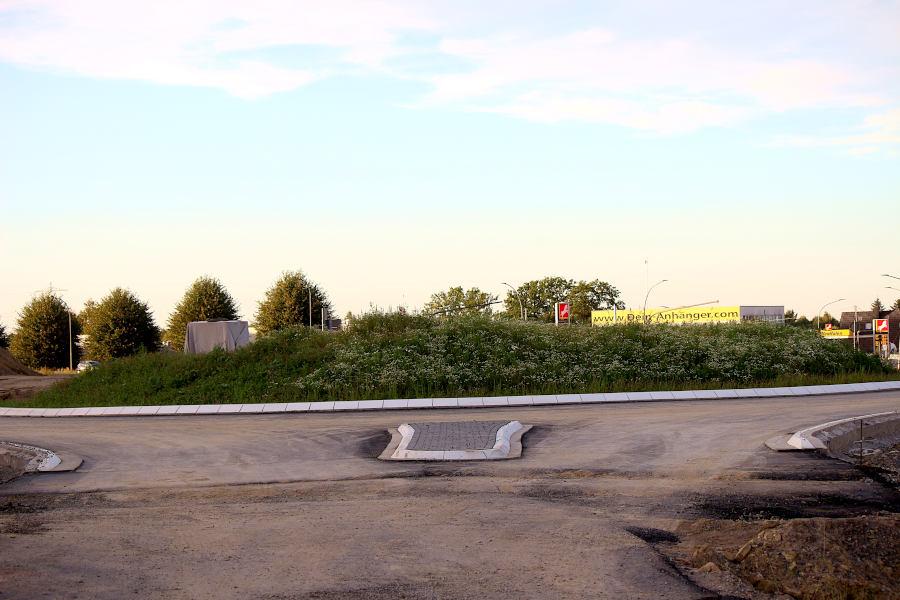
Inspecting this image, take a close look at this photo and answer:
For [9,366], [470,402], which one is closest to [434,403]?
[470,402]

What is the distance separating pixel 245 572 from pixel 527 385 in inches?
701

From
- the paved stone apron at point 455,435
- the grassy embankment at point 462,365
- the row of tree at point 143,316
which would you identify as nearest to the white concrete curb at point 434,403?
the grassy embankment at point 462,365

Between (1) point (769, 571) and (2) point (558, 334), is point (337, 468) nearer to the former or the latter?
(1) point (769, 571)

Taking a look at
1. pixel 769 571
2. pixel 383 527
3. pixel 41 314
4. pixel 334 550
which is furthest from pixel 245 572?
pixel 41 314

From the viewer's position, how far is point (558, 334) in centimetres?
3047

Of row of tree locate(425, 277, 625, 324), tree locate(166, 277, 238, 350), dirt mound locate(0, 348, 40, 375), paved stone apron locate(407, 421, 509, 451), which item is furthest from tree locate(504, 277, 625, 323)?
paved stone apron locate(407, 421, 509, 451)

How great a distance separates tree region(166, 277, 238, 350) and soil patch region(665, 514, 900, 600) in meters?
75.3

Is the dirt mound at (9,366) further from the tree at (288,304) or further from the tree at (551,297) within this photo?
the tree at (551,297)

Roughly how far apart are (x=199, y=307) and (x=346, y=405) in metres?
61.0

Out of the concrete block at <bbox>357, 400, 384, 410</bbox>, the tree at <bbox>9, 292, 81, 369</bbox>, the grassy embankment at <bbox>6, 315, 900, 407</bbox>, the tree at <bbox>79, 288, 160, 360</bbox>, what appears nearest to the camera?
the concrete block at <bbox>357, 400, 384, 410</bbox>

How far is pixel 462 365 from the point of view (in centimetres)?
2631

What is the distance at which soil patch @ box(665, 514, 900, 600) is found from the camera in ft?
22.5

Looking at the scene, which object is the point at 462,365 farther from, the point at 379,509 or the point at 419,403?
the point at 379,509

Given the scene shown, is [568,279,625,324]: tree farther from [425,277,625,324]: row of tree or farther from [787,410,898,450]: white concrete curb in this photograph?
[787,410,898,450]: white concrete curb
